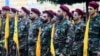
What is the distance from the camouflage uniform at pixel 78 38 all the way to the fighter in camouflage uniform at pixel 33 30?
75.6 inches

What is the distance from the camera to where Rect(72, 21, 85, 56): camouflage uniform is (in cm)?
800

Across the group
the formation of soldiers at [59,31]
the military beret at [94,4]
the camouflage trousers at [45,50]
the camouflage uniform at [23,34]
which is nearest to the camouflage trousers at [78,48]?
the formation of soldiers at [59,31]

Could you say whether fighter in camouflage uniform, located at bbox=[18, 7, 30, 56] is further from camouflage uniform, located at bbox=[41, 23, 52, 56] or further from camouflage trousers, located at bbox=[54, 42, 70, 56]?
camouflage trousers, located at bbox=[54, 42, 70, 56]

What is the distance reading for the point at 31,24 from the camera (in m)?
10.3

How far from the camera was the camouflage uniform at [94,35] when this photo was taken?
25.2ft

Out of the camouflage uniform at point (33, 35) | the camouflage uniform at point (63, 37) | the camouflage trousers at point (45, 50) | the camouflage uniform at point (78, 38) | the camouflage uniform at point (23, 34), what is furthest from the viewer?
the camouflage uniform at point (23, 34)

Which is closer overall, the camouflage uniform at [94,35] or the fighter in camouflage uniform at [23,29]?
the camouflage uniform at [94,35]

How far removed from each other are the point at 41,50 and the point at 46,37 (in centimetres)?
51

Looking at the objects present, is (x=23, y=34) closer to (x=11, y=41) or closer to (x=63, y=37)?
(x=11, y=41)

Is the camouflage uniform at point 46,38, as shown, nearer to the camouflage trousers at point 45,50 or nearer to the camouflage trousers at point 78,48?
the camouflage trousers at point 45,50

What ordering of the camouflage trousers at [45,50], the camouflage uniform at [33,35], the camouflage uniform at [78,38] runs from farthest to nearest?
the camouflage uniform at [33,35], the camouflage trousers at [45,50], the camouflage uniform at [78,38]

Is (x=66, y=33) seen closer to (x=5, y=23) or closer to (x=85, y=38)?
(x=85, y=38)

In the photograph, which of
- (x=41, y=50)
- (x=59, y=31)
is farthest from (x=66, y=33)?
(x=41, y=50)

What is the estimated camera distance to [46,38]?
378 inches
